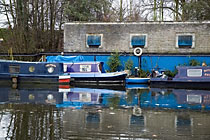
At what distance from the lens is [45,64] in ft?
76.3

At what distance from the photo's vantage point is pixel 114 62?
25.2 m

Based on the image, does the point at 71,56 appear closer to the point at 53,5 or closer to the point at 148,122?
the point at 53,5

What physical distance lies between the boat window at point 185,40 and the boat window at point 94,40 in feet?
20.6

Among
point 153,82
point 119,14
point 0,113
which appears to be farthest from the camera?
point 119,14

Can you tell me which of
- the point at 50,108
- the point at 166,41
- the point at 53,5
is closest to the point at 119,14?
the point at 53,5

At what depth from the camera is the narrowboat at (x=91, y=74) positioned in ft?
75.4

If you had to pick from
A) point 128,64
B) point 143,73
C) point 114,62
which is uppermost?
point 114,62

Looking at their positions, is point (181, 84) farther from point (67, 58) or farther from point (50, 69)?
point (50, 69)

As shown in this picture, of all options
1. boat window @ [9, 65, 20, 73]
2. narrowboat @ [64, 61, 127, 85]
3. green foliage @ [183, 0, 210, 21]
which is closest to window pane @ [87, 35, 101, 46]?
narrowboat @ [64, 61, 127, 85]

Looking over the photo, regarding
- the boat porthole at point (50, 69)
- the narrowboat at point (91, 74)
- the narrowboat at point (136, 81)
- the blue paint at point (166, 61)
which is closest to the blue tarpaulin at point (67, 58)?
the narrowboat at point (91, 74)

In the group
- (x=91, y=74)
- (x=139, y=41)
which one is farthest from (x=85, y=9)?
(x=91, y=74)

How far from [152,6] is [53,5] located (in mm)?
9749

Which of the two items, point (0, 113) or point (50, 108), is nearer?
point (0, 113)

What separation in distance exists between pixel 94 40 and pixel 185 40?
23.9 ft
